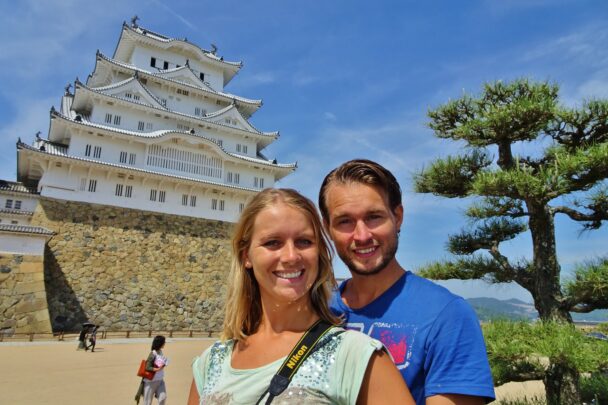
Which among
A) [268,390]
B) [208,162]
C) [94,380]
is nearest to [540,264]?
[268,390]

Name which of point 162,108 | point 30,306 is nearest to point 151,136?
point 162,108

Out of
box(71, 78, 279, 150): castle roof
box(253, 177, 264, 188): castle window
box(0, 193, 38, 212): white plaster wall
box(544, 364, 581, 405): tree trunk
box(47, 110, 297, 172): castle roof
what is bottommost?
box(544, 364, 581, 405): tree trunk

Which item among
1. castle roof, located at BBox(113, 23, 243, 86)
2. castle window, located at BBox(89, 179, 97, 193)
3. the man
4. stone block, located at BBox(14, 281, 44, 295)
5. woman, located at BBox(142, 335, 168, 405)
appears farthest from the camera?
castle roof, located at BBox(113, 23, 243, 86)

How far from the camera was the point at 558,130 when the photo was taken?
4797mm

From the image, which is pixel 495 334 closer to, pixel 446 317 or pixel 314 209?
pixel 446 317

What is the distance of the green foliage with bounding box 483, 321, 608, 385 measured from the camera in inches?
126

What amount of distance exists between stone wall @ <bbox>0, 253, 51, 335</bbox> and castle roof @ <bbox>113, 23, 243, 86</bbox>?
57.4 feet

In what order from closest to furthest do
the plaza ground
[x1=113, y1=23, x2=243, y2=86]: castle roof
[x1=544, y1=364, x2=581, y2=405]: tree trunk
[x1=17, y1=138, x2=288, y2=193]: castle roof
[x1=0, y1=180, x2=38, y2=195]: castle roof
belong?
[x1=544, y1=364, x2=581, y2=405]: tree trunk, the plaza ground, [x1=17, y1=138, x2=288, y2=193]: castle roof, [x1=0, y1=180, x2=38, y2=195]: castle roof, [x1=113, y1=23, x2=243, y2=86]: castle roof

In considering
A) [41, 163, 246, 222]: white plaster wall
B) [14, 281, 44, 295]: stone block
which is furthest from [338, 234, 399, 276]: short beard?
[41, 163, 246, 222]: white plaster wall

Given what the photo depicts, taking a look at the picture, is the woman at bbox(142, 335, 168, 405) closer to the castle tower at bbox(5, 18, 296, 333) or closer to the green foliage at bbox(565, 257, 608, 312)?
the green foliage at bbox(565, 257, 608, 312)

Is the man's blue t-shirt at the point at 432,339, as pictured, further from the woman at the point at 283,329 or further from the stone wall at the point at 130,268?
the stone wall at the point at 130,268

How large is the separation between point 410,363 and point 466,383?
0.22m

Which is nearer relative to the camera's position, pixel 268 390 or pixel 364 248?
pixel 268 390

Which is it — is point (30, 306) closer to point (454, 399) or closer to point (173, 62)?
point (454, 399)
